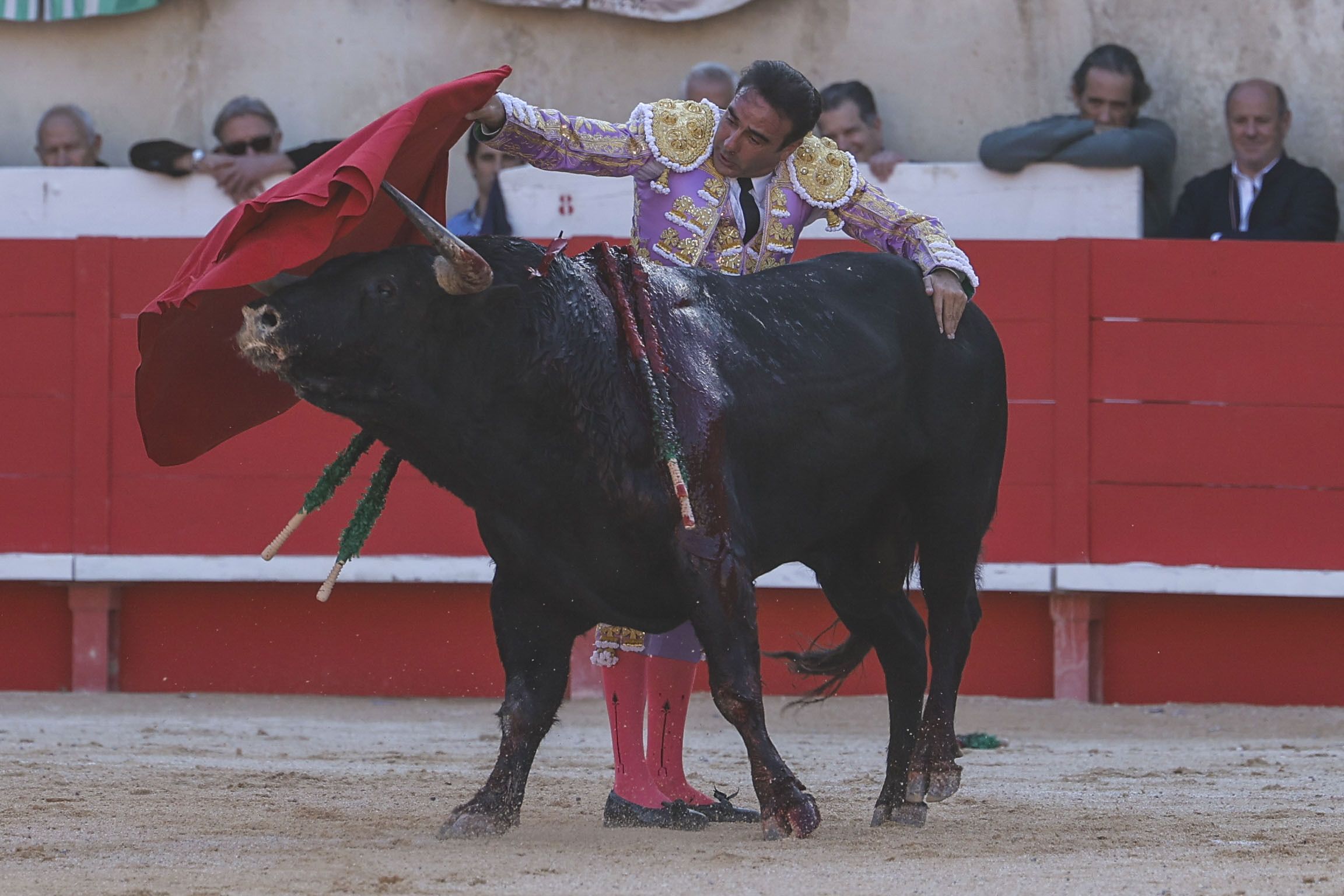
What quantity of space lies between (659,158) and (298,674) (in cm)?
317

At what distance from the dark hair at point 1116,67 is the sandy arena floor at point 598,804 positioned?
6.74 feet

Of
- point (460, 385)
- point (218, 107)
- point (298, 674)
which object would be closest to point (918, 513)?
point (460, 385)

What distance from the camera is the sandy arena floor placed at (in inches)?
Result: 111

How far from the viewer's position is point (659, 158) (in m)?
3.60

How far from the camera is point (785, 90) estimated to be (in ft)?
11.2

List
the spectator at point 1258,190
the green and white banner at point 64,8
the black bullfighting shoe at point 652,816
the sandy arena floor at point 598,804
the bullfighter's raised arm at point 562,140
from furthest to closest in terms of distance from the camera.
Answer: the green and white banner at point 64,8 < the spectator at point 1258,190 < the black bullfighting shoe at point 652,816 < the bullfighter's raised arm at point 562,140 < the sandy arena floor at point 598,804

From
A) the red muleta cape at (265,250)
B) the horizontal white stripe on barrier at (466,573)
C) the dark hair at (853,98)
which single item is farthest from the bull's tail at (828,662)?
the dark hair at (853,98)

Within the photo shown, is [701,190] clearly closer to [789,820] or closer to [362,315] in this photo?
[362,315]

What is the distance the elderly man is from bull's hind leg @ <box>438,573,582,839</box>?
0.33m

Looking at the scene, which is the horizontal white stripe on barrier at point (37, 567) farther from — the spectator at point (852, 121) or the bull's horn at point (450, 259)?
the bull's horn at point (450, 259)

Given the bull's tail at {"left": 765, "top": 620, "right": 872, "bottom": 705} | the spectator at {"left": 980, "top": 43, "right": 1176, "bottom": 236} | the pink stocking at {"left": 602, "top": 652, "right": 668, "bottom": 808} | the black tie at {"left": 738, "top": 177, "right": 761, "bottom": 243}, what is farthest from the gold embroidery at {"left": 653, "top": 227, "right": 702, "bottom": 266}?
the spectator at {"left": 980, "top": 43, "right": 1176, "bottom": 236}

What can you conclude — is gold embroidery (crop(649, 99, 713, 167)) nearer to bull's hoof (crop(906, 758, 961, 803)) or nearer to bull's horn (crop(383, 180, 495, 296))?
bull's horn (crop(383, 180, 495, 296))

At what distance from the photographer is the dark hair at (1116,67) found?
6.49 meters

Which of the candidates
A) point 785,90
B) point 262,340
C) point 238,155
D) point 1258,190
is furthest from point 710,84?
point 262,340
